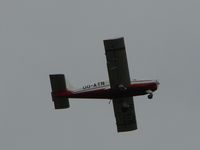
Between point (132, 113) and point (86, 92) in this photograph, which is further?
point (132, 113)

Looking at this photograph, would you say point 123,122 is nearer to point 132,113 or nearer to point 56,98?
point 132,113

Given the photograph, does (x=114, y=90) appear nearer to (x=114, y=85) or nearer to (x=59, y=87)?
(x=114, y=85)

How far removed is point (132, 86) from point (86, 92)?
298cm

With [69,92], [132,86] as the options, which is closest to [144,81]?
[132,86]

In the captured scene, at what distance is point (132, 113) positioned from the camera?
6506cm

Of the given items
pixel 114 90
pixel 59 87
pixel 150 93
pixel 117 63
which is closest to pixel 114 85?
pixel 114 90

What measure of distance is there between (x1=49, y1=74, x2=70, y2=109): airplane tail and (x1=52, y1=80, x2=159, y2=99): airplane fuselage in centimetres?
121

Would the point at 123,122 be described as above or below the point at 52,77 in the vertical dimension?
below

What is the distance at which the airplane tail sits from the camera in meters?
61.7

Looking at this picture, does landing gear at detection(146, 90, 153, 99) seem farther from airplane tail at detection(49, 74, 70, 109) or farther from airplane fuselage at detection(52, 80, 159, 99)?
airplane tail at detection(49, 74, 70, 109)

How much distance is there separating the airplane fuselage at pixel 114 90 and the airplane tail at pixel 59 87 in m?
1.21

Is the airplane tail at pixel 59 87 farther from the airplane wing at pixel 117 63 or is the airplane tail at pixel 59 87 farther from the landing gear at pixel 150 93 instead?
the landing gear at pixel 150 93

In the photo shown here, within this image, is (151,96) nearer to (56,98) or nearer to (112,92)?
(112,92)

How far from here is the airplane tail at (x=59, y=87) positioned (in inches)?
2429
